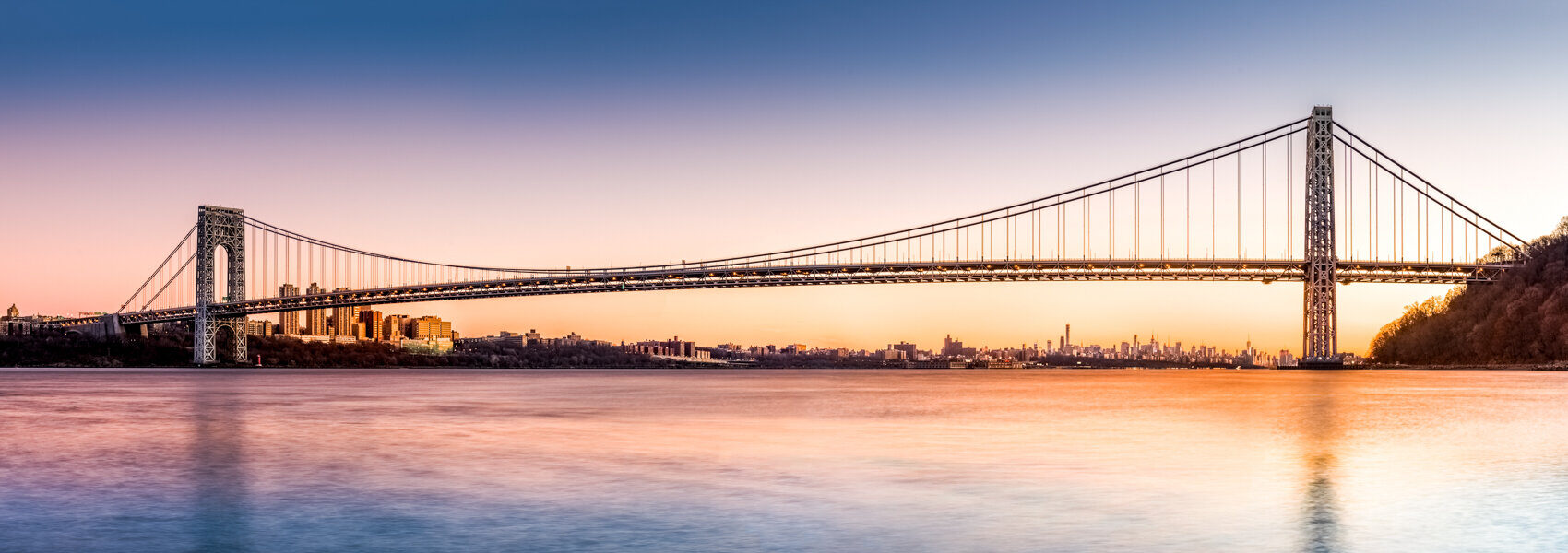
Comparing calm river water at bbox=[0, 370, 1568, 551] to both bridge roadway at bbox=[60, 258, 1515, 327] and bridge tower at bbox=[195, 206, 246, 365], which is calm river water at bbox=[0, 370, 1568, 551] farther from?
bridge tower at bbox=[195, 206, 246, 365]

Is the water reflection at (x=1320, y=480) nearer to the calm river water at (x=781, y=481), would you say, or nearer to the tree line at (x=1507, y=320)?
the calm river water at (x=781, y=481)

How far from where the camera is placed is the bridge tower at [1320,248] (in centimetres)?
5344

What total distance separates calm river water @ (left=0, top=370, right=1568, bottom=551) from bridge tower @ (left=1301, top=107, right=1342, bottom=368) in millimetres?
32843

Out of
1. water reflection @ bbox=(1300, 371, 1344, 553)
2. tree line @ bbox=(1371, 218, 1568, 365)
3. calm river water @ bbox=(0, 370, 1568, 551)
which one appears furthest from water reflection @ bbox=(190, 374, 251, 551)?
tree line @ bbox=(1371, 218, 1568, 365)

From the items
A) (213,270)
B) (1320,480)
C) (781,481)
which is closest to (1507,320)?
(1320,480)

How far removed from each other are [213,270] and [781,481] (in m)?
77.8

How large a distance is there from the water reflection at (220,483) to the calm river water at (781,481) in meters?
0.05

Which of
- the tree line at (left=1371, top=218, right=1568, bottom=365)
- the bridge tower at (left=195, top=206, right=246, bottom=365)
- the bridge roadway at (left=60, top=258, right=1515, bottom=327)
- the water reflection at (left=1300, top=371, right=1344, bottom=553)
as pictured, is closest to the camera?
the water reflection at (left=1300, top=371, right=1344, bottom=553)

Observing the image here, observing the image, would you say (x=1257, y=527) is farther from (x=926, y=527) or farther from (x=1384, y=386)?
(x=1384, y=386)

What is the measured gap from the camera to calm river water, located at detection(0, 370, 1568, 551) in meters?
7.86

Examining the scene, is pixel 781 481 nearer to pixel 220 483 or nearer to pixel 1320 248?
pixel 220 483

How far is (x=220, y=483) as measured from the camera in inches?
433

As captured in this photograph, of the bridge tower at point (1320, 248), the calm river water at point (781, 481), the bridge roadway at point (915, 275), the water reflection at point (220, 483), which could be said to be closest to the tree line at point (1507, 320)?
the bridge roadway at point (915, 275)

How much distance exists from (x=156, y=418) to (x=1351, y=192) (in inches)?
2064
